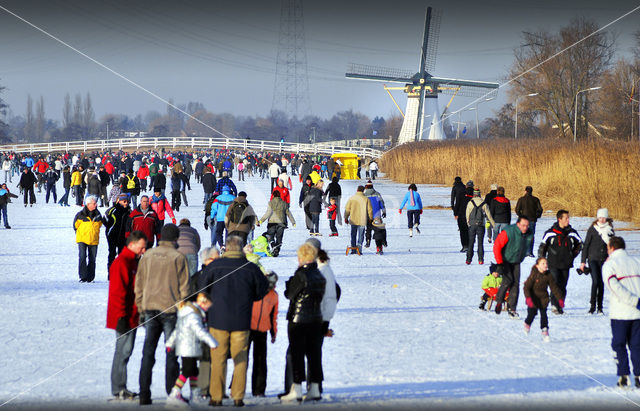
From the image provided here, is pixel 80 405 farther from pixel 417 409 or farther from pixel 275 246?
pixel 275 246

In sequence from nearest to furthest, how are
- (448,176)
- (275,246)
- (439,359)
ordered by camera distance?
(439,359) → (275,246) → (448,176)

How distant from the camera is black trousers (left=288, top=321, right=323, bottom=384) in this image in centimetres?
688

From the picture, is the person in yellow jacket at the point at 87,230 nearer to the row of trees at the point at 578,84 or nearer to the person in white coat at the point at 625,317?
the person in white coat at the point at 625,317

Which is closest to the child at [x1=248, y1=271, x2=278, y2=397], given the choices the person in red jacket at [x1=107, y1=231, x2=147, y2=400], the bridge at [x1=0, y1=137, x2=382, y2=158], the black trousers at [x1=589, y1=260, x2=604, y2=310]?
the person in red jacket at [x1=107, y1=231, x2=147, y2=400]

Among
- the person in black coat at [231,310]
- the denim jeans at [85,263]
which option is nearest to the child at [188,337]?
the person in black coat at [231,310]

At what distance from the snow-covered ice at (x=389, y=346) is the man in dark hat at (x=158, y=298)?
0.51 meters

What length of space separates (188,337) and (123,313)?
0.74 metres

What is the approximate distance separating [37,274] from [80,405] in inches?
328

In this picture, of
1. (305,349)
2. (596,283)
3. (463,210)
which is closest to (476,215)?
(463,210)

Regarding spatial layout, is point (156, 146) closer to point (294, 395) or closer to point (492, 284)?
point (492, 284)

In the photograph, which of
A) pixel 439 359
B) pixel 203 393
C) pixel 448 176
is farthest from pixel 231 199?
pixel 448 176

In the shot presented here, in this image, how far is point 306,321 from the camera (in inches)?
271

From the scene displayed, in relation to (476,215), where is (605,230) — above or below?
above

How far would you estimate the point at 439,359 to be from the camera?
8.48 metres
